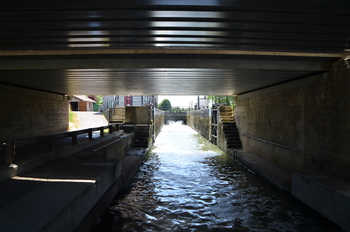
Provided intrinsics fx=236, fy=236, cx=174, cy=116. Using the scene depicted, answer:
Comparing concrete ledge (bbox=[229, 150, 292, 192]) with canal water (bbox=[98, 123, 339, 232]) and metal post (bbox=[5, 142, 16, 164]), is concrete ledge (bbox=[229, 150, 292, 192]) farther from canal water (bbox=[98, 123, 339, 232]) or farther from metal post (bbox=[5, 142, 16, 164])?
metal post (bbox=[5, 142, 16, 164])

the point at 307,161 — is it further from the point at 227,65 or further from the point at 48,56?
the point at 48,56

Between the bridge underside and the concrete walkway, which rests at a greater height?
the bridge underside

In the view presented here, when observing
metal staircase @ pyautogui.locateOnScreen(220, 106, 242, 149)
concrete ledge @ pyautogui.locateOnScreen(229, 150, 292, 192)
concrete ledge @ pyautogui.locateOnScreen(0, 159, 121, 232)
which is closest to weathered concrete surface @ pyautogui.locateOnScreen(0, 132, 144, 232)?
concrete ledge @ pyautogui.locateOnScreen(0, 159, 121, 232)

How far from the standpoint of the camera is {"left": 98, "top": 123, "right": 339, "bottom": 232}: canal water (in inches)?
200

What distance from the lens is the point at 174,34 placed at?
491cm

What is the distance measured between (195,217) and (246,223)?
3.74 feet

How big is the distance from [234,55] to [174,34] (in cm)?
239

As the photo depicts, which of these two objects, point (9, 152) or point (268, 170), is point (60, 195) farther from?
point (268, 170)

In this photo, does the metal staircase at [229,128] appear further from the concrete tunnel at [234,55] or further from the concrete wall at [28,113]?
the concrete wall at [28,113]

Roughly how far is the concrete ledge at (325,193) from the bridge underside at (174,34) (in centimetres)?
302

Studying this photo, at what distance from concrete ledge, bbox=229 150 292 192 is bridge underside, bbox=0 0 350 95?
3476 mm

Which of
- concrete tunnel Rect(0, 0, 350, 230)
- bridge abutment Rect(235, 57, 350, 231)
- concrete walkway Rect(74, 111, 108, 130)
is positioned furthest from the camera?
concrete walkway Rect(74, 111, 108, 130)

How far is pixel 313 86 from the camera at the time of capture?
24.4 feet

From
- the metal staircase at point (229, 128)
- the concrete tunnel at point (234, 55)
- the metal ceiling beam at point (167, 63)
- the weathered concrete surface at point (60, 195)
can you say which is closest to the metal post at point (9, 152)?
the weathered concrete surface at point (60, 195)
